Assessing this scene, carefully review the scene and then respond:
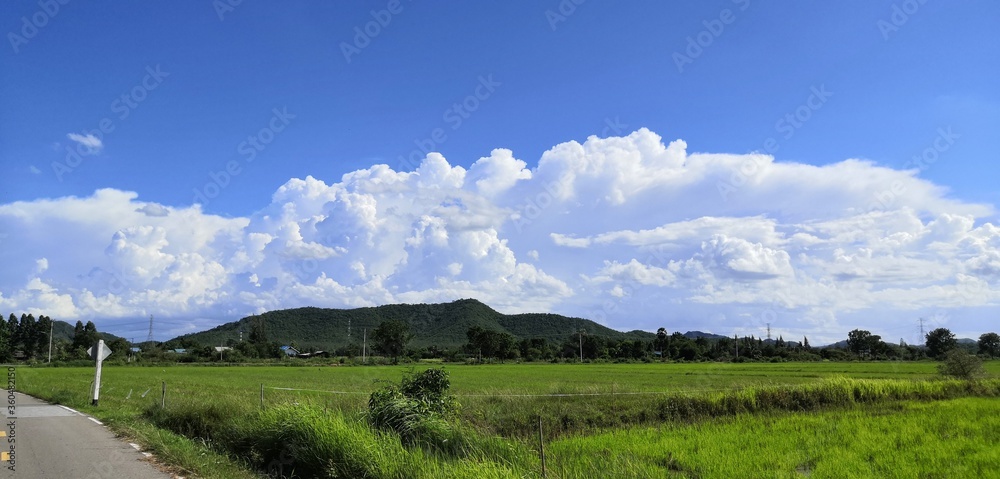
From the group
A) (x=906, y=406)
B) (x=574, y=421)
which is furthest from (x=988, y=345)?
(x=574, y=421)

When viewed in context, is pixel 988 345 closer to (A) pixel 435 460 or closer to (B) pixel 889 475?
(B) pixel 889 475

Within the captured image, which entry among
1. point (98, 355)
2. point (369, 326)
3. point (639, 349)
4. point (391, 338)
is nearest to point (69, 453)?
point (98, 355)

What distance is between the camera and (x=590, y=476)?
30.4ft

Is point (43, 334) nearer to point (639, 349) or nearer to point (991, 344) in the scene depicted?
point (639, 349)

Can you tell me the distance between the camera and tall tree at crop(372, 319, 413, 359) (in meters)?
116

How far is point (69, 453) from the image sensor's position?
1189cm

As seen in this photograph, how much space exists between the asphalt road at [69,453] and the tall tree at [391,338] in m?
99.3

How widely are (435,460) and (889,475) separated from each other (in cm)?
916

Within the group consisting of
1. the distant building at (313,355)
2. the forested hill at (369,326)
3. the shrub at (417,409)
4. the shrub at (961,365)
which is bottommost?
the distant building at (313,355)

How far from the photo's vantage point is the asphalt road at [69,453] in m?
10.1

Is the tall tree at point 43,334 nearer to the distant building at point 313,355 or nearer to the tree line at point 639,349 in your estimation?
the distant building at point 313,355

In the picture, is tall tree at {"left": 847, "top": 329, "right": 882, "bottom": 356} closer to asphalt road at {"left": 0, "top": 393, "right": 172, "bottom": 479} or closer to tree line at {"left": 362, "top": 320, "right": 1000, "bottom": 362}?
tree line at {"left": 362, "top": 320, "right": 1000, "bottom": 362}

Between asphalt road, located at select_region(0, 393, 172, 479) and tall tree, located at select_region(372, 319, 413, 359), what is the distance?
3908 inches

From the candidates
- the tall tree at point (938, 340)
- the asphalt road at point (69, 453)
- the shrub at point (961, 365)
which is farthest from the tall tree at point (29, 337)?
the tall tree at point (938, 340)
